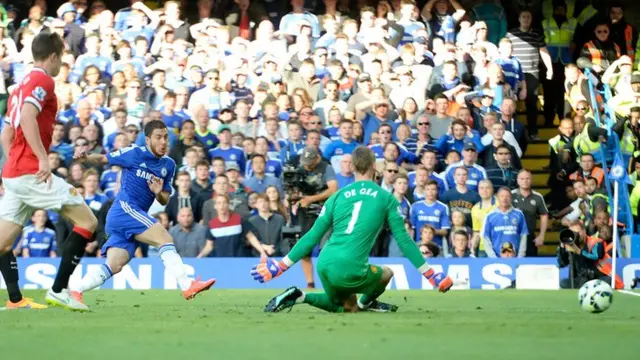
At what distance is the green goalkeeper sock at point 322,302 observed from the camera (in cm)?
1095

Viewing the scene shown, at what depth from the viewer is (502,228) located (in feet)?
61.6

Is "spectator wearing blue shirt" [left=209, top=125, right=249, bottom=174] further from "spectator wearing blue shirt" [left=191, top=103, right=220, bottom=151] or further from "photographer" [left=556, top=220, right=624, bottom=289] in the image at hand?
"photographer" [left=556, top=220, right=624, bottom=289]

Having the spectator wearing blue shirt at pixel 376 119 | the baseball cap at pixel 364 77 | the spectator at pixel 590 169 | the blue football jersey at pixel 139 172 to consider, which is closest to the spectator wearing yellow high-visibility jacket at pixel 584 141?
the spectator at pixel 590 169

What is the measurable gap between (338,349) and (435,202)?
38.3 ft

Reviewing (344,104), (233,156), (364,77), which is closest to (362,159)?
(233,156)

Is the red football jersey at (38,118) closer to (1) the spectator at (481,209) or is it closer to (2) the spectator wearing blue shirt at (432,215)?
(2) the spectator wearing blue shirt at (432,215)

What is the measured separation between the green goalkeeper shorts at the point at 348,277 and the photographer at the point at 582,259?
23.0 feet

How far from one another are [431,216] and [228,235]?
121 inches

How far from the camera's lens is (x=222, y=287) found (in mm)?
18219

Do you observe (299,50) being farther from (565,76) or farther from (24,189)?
(24,189)

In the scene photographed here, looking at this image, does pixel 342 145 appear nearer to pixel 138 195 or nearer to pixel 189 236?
pixel 189 236

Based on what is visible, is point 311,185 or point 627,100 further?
point 627,100

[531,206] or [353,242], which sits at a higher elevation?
[353,242]

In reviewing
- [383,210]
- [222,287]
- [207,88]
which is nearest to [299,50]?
[207,88]
